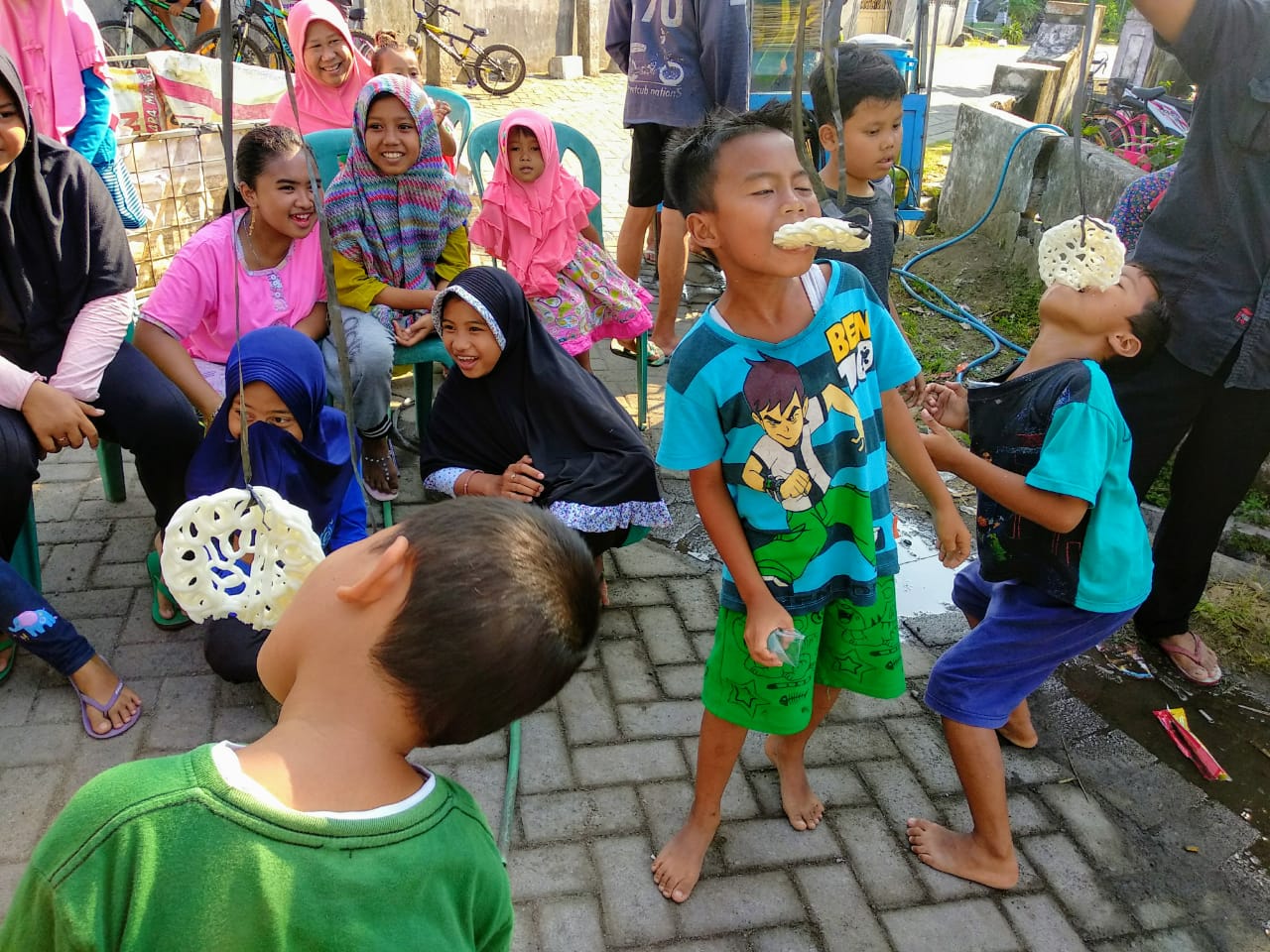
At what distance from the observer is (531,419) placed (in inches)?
116

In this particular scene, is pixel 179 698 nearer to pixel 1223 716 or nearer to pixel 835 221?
pixel 835 221

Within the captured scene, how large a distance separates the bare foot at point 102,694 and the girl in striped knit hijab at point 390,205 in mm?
1484

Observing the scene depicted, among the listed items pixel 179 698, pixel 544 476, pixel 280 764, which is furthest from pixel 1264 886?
pixel 179 698

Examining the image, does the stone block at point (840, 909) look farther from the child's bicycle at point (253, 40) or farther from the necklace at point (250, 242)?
the child's bicycle at point (253, 40)

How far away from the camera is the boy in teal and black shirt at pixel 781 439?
69.7 inches

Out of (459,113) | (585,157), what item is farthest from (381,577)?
(459,113)

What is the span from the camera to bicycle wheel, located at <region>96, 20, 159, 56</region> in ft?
26.4

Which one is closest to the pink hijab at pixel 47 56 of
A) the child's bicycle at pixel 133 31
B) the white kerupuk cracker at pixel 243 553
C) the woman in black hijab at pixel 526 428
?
the woman in black hijab at pixel 526 428

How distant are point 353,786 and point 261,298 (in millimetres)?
2649

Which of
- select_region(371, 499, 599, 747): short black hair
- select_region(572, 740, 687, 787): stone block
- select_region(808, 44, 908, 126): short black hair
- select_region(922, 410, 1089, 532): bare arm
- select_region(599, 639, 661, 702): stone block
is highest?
select_region(808, 44, 908, 126): short black hair

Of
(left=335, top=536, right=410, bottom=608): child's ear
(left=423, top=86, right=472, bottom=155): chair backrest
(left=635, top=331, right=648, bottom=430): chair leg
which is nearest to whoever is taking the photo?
(left=335, top=536, right=410, bottom=608): child's ear

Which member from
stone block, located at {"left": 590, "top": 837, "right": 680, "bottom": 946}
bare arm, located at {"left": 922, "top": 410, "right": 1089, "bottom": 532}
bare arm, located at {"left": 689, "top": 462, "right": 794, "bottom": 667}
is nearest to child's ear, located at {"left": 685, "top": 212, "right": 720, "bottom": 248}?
bare arm, located at {"left": 689, "top": 462, "right": 794, "bottom": 667}

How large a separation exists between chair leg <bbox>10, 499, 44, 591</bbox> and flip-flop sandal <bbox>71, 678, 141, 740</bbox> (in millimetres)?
505

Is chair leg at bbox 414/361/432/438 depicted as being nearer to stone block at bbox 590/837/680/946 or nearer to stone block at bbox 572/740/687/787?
stone block at bbox 572/740/687/787
